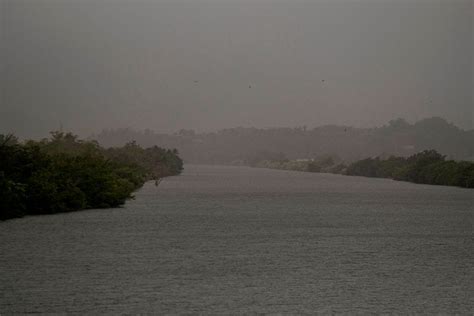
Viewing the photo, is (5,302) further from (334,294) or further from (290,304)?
(334,294)

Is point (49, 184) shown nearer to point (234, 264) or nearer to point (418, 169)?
point (234, 264)

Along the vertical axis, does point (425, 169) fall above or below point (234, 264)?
above

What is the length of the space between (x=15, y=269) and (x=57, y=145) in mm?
35727

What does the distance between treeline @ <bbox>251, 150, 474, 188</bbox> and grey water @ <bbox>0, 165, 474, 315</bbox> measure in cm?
3392

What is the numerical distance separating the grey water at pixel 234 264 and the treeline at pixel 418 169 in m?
33.9

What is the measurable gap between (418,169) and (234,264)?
58.8 metres

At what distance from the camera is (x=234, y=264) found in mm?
14594

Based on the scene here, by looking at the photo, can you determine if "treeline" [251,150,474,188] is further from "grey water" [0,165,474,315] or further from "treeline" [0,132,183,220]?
"grey water" [0,165,474,315]

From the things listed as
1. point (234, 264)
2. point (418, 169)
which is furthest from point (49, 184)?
point (418, 169)

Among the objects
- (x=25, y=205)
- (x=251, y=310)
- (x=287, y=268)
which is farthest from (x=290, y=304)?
(x=25, y=205)

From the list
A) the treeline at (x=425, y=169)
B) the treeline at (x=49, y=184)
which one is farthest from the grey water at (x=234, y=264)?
the treeline at (x=425, y=169)

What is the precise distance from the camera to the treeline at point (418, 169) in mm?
60469

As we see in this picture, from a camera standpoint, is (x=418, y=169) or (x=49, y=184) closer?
(x=49, y=184)

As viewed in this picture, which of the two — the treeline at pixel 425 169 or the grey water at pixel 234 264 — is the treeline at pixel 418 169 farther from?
the grey water at pixel 234 264
